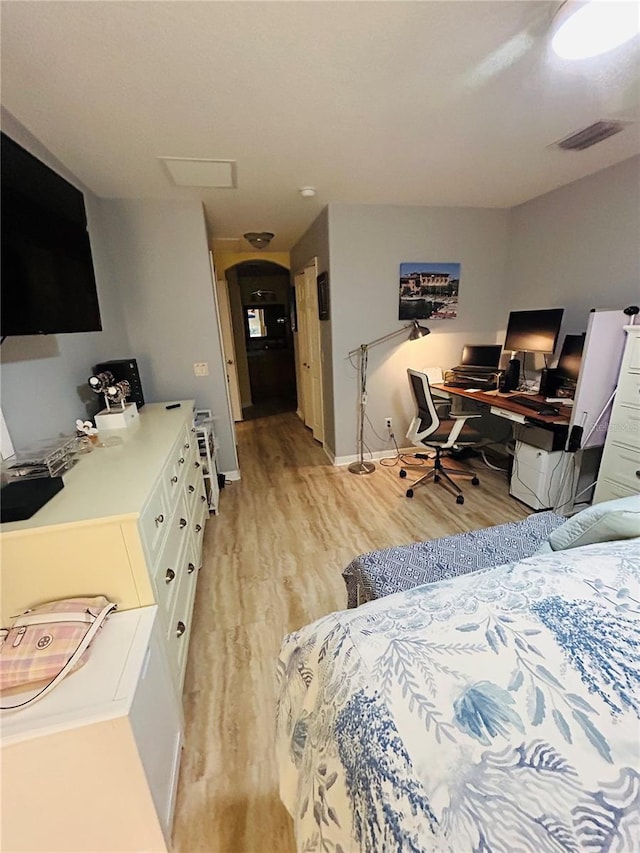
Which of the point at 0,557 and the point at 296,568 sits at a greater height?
the point at 0,557

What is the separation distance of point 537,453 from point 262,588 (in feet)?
7.03

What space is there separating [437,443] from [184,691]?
227 centimetres

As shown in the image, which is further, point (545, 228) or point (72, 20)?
point (545, 228)

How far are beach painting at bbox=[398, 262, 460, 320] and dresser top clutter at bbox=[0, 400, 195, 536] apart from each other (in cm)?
255

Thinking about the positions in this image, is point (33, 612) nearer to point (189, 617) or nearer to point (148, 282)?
point (189, 617)

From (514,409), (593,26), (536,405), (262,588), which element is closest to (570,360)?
(536,405)

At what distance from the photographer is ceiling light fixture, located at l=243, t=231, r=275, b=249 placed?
12.4 feet

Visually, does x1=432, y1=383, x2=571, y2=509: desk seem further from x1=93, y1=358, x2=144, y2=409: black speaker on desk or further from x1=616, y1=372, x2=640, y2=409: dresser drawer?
x1=93, y1=358, x2=144, y2=409: black speaker on desk

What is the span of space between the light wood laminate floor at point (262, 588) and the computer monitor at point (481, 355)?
40.3 inches

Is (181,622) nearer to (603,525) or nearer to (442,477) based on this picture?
(603,525)

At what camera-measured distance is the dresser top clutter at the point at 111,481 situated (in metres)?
1.02

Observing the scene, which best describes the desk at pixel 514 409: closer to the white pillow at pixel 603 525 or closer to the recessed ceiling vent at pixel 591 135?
the white pillow at pixel 603 525

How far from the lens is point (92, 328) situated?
1.75m

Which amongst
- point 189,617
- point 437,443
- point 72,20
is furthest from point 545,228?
point 189,617
